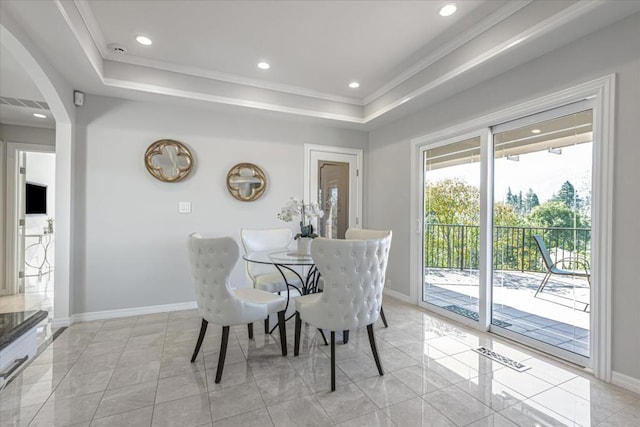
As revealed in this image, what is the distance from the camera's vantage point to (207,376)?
2119mm

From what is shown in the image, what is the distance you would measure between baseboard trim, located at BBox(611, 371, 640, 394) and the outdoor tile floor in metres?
0.26

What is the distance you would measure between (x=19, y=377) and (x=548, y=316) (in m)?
4.05

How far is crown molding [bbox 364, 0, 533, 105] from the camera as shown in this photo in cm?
226

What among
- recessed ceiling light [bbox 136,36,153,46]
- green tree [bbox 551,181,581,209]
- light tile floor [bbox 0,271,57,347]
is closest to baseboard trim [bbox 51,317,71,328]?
light tile floor [bbox 0,271,57,347]

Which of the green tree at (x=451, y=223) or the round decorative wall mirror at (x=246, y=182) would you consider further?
the round decorative wall mirror at (x=246, y=182)

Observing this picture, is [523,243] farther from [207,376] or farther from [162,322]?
[162,322]

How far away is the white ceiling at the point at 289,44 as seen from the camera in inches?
85.3

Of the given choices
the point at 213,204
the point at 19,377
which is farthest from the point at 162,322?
the point at 213,204

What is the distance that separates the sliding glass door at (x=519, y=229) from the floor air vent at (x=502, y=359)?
0.38 metres

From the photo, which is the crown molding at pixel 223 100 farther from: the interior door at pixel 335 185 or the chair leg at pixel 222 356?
the chair leg at pixel 222 356

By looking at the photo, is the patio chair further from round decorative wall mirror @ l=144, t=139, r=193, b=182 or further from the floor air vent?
round decorative wall mirror @ l=144, t=139, r=193, b=182

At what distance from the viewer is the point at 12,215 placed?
14.0 feet

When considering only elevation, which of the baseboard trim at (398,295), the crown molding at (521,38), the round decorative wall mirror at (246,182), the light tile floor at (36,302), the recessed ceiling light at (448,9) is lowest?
the light tile floor at (36,302)

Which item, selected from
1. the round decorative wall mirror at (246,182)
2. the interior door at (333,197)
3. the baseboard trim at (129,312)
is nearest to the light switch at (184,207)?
the round decorative wall mirror at (246,182)
